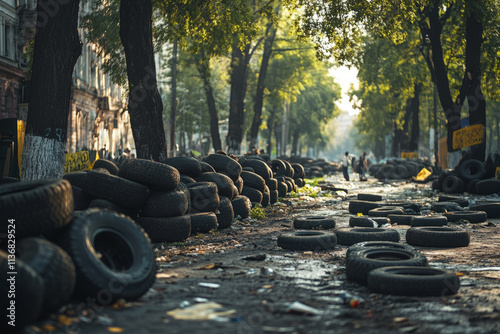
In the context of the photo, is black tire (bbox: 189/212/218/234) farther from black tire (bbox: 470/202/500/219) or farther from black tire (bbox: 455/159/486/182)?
black tire (bbox: 455/159/486/182)

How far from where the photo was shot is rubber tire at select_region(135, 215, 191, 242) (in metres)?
10.0

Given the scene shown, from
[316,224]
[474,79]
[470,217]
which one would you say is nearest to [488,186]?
[474,79]

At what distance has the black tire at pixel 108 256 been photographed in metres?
5.45

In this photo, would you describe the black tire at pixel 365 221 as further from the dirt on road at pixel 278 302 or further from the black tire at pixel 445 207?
the black tire at pixel 445 207

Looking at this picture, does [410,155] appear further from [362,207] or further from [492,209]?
[492,209]

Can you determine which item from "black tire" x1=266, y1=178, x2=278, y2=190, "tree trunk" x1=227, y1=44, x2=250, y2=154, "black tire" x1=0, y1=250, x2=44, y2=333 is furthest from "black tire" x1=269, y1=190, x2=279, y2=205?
"black tire" x1=0, y1=250, x2=44, y2=333

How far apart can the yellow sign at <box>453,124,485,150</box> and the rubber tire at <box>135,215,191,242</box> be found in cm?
1822

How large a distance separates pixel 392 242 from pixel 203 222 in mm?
3990

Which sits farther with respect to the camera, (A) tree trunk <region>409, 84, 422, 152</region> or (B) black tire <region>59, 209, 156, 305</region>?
(A) tree trunk <region>409, 84, 422, 152</region>

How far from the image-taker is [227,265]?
8.00 m

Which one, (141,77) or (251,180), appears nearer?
(141,77)

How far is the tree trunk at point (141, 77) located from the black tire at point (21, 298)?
10.1 m

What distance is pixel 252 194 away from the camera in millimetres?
16703

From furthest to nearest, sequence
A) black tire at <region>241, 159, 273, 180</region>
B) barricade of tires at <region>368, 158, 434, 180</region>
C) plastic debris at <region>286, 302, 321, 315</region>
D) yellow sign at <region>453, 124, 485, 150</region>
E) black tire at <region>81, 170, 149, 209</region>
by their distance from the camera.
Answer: barricade of tires at <region>368, 158, 434, 180</region>
yellow sign at <region>453, 124, 485, 150</region>
black tire at <region>241, 159, 273, 180</region>
black tire at <region>81, 170, 149, 209</region>
plastic debris at <region>286, 302, 321, 315</region>
